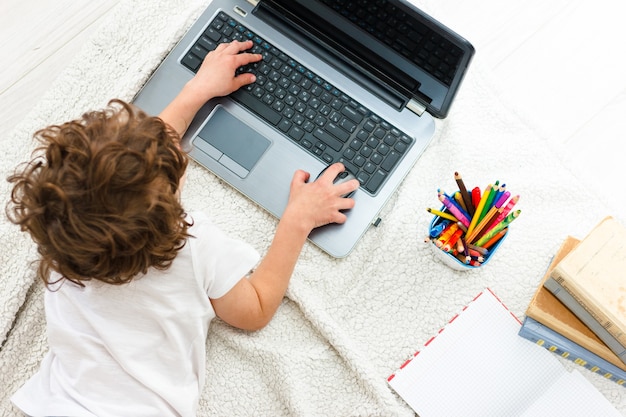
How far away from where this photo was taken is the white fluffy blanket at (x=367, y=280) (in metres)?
0.78

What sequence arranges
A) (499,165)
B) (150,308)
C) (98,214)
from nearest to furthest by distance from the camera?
(98,214), (150,308), (499,165)

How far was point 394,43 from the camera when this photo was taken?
0.74 metres

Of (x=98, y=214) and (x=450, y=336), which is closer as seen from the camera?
(x=98, y=214)

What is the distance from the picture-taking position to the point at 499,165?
83cm

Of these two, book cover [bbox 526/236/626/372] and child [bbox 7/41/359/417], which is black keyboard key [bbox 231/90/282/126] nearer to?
child [bbox 7/41/359/417]

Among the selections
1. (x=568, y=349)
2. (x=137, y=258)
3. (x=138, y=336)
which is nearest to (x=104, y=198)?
(x=137, y=258)

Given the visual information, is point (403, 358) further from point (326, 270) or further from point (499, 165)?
point (499, 165)

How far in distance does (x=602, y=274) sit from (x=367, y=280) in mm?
270

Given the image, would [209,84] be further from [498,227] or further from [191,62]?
[498,227]

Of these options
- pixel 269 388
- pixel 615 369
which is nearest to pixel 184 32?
pixel 269 388

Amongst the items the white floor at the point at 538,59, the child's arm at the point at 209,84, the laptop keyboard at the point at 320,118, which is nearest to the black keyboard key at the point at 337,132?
the laptop keyboard at the point at 320,118

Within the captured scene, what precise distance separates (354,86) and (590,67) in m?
0.33

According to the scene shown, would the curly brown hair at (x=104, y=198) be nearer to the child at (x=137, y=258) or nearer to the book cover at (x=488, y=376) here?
the child at (x=137, y=258)

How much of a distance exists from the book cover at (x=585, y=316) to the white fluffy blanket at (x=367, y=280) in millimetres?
58
